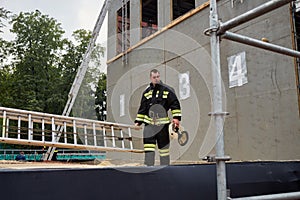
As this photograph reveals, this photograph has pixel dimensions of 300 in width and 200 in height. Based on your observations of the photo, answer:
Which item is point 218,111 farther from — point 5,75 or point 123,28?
point 5,75

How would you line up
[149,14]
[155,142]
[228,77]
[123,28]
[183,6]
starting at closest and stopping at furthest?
[155,142] → [228,77] → [123,28] → [183,6] → [149,14]

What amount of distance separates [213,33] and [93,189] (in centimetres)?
110

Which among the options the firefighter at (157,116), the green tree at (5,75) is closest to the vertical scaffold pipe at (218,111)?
the firefighter at (157,116)

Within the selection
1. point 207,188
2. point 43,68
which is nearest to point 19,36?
point 43,68

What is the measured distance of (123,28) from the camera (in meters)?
10.1

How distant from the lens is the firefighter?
3.95 m

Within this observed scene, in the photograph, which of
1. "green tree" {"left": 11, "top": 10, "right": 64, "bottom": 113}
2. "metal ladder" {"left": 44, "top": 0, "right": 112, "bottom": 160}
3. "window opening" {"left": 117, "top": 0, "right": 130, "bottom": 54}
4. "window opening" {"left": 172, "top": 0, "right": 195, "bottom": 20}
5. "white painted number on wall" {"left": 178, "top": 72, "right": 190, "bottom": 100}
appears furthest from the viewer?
"green tree" {"left": 11, "top": 10, "right": 64, "bottom": 113}

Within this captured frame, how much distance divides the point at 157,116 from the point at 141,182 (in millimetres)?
2311

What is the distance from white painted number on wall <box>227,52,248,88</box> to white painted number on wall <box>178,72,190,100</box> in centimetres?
124

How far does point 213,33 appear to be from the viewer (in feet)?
5.89

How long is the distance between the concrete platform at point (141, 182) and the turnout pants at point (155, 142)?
5.33ft

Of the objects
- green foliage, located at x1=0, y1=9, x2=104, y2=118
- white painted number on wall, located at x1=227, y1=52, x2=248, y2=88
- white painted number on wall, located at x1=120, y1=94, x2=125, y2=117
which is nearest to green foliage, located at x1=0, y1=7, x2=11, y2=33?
green foliage, located at x1=0, y1=9, x2=104, y2=118

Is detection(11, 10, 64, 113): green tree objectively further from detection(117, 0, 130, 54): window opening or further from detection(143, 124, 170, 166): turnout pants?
detection(143, 124, 170, 166): turnout pants

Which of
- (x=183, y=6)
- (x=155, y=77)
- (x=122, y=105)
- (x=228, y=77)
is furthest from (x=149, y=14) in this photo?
(x=155, y=77)
